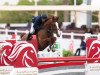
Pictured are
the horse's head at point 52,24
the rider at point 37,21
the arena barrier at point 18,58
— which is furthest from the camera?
the rider at point 37,21

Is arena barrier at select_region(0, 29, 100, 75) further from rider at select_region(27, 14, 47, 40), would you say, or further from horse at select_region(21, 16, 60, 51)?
rider at select_region(27, 14, 47, 40)

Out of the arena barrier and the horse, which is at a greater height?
the arena barrier

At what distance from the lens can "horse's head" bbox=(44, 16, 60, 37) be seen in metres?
14.1

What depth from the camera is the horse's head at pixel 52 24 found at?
14112 millimetres

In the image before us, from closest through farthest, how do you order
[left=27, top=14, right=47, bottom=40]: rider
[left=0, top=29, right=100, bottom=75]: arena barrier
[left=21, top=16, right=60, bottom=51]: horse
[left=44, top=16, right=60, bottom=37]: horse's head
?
1. [left=0, top=29, right=100, bottom=75]: arena barrier
2. [left=44, top=16, right=60, bottom=37]: horse's head
3. [left=21, top=16, right=60, bottom=51]: horse
4. [left=27, top=14, right=47, bottom=40]: rider

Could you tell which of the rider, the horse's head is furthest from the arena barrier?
the rider

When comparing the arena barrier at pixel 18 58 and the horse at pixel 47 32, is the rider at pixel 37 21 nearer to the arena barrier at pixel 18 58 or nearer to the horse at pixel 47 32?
the horse at pixel 47 32

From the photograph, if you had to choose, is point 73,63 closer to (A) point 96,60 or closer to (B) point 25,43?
(A) point 96,60

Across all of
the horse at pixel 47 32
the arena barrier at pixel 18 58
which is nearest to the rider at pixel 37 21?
the horse at pixel 47 32

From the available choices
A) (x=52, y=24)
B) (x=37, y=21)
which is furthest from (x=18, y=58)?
(x=37, y=21)

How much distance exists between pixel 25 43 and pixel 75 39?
10074mm

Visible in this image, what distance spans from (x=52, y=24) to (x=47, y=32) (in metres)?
0.47

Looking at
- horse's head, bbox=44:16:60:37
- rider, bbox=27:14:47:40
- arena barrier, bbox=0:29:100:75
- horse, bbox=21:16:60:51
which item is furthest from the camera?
rider, bbox=27:14:47:40

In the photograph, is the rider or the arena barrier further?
the rider
